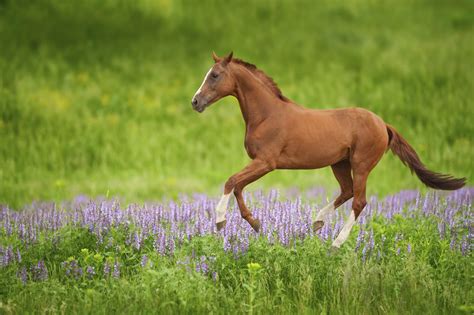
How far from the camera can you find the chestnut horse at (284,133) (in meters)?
6.00

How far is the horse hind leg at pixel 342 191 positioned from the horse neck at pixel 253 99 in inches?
39.4

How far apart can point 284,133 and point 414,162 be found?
158 centimetres

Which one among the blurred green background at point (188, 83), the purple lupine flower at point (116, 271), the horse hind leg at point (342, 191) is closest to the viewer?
the purple lupine flower at point (116, 271)

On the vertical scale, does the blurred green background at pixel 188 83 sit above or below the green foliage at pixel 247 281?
above

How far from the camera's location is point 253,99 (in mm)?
6211

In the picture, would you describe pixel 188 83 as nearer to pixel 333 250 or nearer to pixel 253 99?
pixel 253 99

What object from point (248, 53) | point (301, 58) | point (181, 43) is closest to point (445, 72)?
point (301, 58)

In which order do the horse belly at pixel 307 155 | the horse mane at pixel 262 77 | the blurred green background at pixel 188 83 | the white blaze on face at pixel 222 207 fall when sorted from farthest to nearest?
the blurred green background at pixel 188 83 → the horse mane at pixel 262 77 → the horse belly at pixel 307 155 → the white blaze on face at pixel 222 207

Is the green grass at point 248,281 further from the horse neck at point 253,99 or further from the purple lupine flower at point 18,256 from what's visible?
the horse neck at point 253,99

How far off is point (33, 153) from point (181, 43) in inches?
203

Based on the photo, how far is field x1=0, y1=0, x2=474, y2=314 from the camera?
5969mm

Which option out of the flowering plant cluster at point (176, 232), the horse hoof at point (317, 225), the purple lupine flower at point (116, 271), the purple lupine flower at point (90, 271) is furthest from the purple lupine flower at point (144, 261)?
the horse hoof at point (317, 225)

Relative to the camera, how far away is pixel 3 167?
37.3 ft

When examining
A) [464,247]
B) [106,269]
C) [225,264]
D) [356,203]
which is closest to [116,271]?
[106,269]
